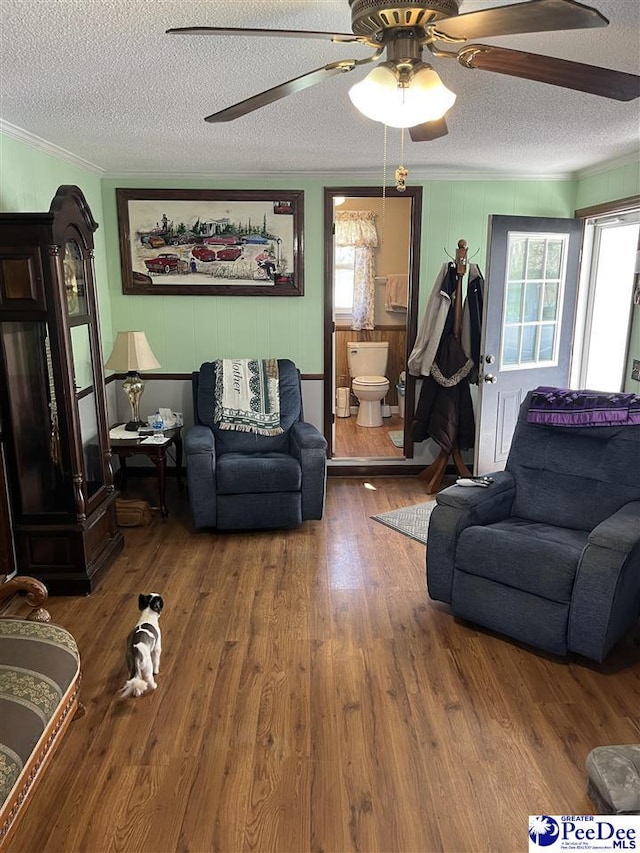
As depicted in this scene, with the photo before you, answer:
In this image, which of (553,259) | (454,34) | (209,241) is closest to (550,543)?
(454,34)

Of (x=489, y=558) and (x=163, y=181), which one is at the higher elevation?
(x=163, y=181)

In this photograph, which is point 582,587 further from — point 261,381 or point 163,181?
point 163,181

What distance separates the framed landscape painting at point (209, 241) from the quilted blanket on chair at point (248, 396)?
666 mm

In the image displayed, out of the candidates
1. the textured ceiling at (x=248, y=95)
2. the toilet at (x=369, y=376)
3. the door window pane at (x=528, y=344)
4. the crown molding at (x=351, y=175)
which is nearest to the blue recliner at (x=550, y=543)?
the door window pane at (x=528, y=344)

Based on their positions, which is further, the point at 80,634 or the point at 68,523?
the point at 68,523

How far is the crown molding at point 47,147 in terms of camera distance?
318cm

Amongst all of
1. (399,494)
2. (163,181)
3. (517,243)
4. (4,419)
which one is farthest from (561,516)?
(163,181)

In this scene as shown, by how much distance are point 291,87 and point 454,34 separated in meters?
0.48

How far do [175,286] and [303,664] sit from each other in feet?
10.3

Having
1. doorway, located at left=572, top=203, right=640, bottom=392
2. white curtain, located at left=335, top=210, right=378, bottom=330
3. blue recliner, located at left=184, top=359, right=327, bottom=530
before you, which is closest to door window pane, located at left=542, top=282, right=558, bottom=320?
doorway, located at left=572, top=203, right=640, bottom=392

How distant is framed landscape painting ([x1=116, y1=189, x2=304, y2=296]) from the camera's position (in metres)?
4.64

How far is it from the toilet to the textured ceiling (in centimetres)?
249

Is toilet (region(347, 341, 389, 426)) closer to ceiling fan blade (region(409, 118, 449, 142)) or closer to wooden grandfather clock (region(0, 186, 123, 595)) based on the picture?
wooden grandfather clock (region(0, 186, 123, 595))

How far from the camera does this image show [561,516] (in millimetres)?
3020
